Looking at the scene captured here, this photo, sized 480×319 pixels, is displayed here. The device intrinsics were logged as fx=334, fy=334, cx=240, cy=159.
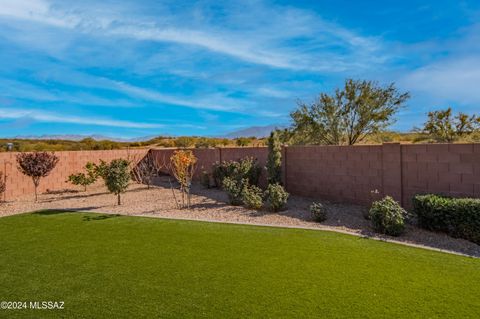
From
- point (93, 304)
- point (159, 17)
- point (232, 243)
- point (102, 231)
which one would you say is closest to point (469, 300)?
point (232, 243)

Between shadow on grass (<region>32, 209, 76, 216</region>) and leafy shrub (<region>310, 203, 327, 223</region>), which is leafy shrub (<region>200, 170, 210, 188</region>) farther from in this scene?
leafy shrub (<region>310, 203, 327, 223</region>)

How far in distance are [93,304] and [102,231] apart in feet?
12.8

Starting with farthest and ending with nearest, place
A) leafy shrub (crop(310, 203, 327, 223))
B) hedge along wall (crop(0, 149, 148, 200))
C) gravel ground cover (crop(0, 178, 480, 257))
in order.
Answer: hedge along wall (crop(0, 149, 148, 200))
leafy shrub (crop(310, 203, 327, 223))
gravel ground cover (crop(0, 178, 480, 257))

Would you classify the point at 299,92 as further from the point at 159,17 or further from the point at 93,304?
the point at 93,304

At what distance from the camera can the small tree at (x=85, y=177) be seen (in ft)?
50.1

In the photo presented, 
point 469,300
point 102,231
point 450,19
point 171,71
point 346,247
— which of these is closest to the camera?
point 469,300

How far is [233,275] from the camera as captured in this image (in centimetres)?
479

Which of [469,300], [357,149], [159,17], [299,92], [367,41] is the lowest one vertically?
[469,300]

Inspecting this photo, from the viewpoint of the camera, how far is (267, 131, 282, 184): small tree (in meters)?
11.7

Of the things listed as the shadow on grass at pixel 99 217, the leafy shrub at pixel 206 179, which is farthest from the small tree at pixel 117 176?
the leafy shrub at pixel 206 179

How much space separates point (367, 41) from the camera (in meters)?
14.1

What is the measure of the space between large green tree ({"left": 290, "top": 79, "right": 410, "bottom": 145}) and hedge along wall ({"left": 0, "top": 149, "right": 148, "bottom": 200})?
10.9 metres

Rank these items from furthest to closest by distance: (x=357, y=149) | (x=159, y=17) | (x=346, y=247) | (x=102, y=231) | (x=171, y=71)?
(x=171, y=71)
(x=159, y=17)
(x=357, y=149)
(x=102, y=231)
(x=346, y=247)

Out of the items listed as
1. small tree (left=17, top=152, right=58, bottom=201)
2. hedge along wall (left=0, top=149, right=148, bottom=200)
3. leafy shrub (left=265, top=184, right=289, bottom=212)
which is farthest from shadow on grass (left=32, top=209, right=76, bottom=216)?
leafy shrub (left=265, top=184, right=289, bottom=212)
